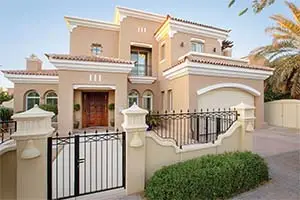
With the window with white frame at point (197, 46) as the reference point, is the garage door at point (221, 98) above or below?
below

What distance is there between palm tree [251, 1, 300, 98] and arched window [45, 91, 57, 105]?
1866 centimetres

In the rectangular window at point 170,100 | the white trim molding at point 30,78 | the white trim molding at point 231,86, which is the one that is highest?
the white trim molding at point 30,78

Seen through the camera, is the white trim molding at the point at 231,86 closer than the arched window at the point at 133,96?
Yes

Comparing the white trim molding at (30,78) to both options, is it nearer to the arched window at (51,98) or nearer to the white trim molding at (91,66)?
the arched window at (51,98)

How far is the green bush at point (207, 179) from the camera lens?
4.45 meters

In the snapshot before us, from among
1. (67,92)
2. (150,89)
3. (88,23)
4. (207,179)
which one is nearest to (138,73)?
(150,89)

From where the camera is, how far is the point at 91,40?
58.1 ft

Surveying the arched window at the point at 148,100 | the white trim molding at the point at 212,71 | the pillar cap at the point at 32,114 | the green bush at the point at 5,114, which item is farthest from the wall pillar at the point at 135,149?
the green bush at the point at 5,114

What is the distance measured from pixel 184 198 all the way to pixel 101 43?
1674cm

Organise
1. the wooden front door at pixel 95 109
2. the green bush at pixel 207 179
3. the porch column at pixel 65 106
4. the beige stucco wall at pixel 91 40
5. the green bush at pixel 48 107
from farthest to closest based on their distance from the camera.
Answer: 1. the beige stucco wall at pixel 91 40
2. the wooden front door at pixel 95 109
3. the green bush at pixel 48 107
4. the porch column at pixel 65 106
5. the green bush at pixel 207 179

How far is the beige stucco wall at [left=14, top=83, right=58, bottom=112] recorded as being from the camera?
15.6 m

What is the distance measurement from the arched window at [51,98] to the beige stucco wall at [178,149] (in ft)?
47.0

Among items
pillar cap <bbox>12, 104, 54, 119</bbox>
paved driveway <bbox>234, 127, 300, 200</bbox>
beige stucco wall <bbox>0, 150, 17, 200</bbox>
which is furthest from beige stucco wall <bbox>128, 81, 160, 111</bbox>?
beige stucco wall <bbox>0, 150, 17, 200</bbox>

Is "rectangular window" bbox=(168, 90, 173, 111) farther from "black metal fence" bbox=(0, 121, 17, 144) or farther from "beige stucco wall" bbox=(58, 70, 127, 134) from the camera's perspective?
"black metal fence" bbox=(0, 121, 17, 144)
